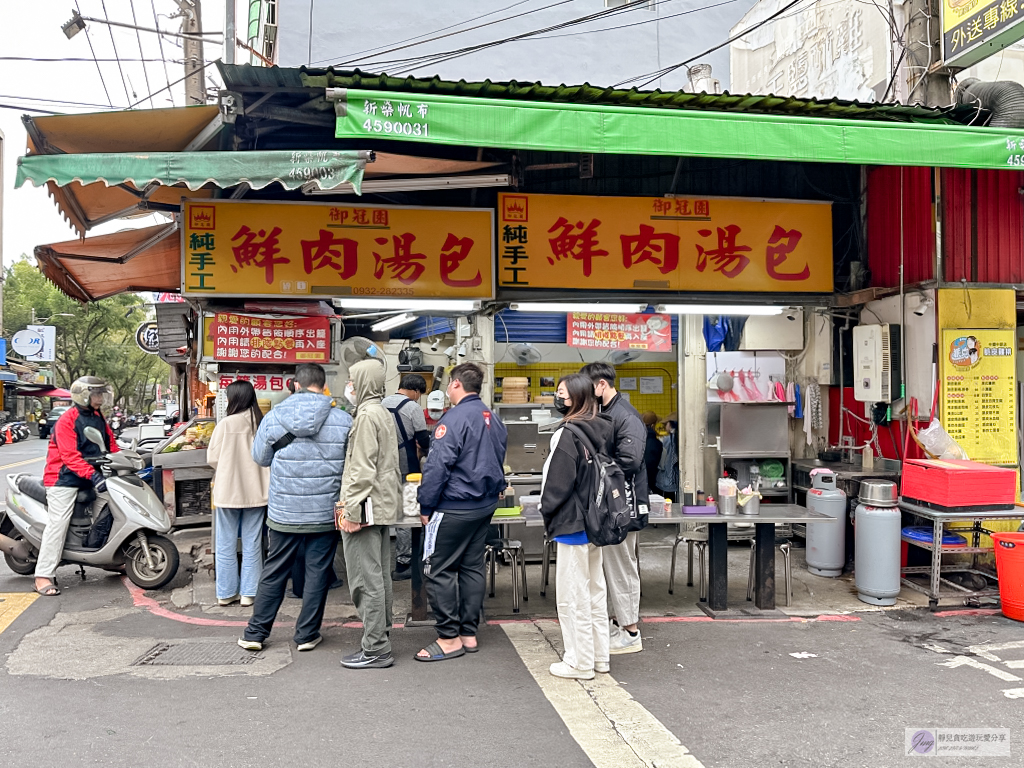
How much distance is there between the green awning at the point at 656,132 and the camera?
5.55m

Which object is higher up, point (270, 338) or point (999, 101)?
point (999, 101)

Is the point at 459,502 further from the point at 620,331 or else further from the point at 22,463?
the point at 22,463

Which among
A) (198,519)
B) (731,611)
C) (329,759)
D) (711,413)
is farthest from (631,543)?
(198,519)

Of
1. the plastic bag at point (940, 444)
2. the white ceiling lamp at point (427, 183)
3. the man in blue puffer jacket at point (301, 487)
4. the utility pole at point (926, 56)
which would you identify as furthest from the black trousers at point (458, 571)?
the utility pole at point (926, 56)

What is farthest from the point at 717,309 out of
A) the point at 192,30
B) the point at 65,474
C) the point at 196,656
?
the point at 192,30

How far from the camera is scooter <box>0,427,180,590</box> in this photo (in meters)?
7.12

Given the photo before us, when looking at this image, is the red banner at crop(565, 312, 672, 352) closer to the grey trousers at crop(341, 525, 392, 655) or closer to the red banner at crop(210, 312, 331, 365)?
the red banner at crop(210, 312, 331, 365)

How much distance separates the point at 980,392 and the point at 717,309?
2646 mm

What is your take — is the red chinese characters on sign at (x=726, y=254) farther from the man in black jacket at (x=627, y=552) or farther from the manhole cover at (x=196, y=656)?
the manhole cover at (x=196, y=656)

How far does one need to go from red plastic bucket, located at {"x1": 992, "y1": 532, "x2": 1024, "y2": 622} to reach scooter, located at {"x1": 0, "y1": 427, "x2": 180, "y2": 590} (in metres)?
7.24

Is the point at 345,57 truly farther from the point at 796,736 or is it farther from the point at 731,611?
the point at 796,736

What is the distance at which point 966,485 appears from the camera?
21.7ft

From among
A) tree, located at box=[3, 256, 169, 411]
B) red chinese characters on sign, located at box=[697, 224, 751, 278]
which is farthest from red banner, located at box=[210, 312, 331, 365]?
tree, located at box=[3, 256, 169, 411]

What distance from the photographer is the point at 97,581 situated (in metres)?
7.60
